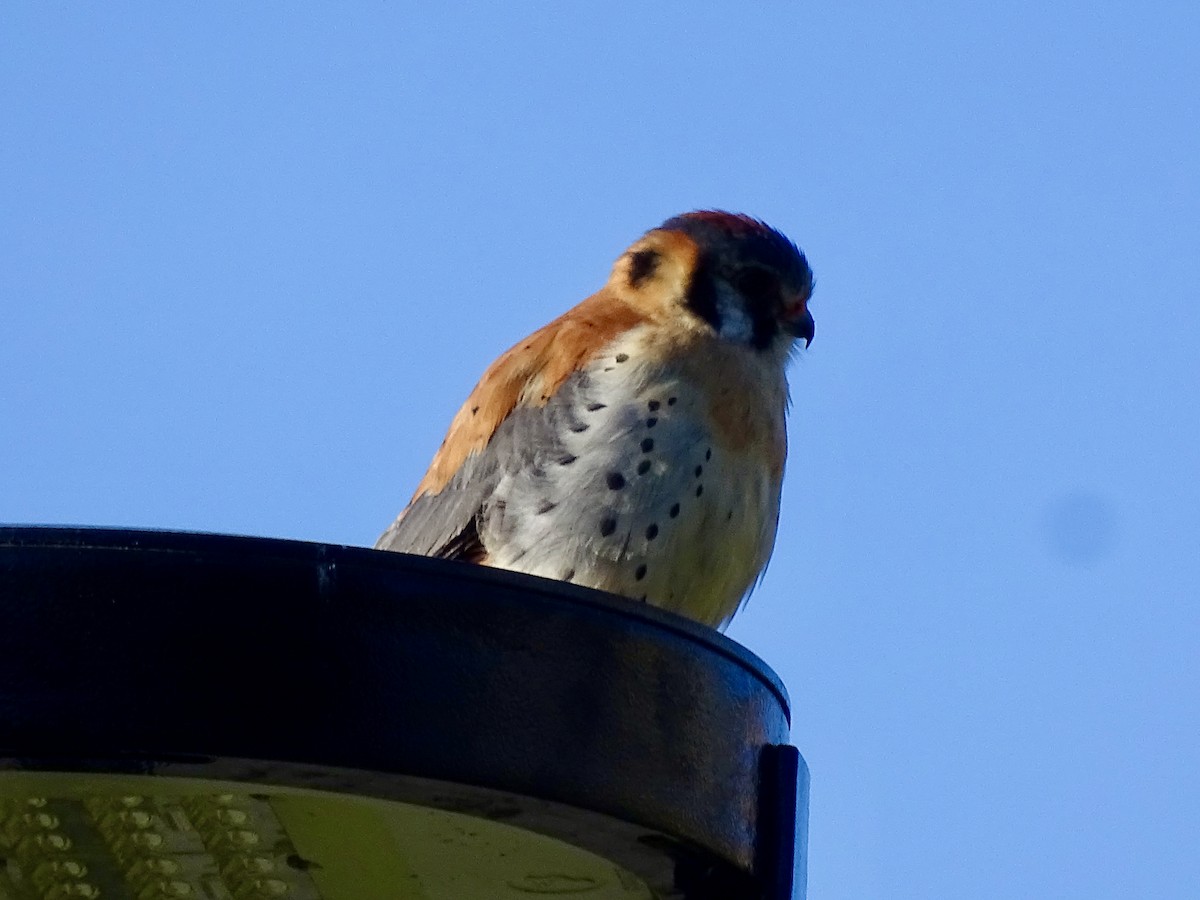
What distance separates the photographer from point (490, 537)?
492 centimetres

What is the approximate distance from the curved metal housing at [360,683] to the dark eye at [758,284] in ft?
11.2

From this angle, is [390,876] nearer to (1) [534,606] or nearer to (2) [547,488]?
(1) [534,606]

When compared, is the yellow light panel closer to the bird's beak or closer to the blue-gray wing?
the blue-gray wing

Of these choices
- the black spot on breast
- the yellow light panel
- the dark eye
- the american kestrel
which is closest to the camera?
the yellow light panel

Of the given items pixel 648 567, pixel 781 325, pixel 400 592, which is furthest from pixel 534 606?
pixel 781 325

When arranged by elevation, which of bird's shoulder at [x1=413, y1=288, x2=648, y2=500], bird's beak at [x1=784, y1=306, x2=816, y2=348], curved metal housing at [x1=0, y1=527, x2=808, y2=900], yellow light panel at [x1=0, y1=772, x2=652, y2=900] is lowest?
yellow light panel at [x1=0, y1=772, x2=652, y2=900]

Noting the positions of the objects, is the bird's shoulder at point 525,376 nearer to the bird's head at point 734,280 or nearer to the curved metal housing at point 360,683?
the bird's head at point 734,280

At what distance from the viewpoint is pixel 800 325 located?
224 inches

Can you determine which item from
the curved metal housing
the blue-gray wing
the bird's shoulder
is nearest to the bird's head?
the bird's shoulder

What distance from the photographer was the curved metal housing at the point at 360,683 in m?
2.05

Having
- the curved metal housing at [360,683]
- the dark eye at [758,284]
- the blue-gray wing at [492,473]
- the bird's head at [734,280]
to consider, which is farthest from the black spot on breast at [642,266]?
the curved metal housing at [360,683]

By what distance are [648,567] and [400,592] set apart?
2488mm

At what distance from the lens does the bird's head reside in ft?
18.4

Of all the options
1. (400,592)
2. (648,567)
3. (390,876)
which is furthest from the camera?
(648,567)
